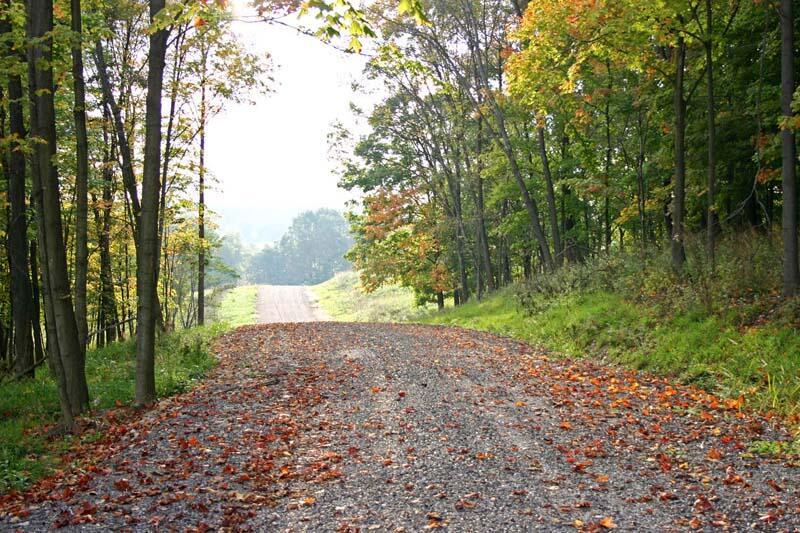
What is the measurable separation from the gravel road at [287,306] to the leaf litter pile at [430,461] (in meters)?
37.0

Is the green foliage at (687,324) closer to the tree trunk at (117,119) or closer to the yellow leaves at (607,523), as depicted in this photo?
the yellow leaves at (607,523)

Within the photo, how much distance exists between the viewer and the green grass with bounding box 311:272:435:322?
42.8 metres

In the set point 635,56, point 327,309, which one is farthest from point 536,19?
point 327,309

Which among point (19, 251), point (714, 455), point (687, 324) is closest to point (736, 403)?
point (714, 455)

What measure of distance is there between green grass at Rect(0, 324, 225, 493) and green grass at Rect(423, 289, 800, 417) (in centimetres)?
803

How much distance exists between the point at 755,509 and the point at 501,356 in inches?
305

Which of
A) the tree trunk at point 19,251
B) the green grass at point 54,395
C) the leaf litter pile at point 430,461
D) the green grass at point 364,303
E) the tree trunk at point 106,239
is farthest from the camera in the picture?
the green grass at point 364,303

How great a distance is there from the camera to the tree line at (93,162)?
812cm

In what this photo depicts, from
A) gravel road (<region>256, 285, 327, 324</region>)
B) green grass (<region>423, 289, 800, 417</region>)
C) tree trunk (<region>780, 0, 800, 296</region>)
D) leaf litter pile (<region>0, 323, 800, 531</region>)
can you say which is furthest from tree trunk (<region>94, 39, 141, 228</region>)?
gravel road (<region>256, 285, 327, 324</region>)

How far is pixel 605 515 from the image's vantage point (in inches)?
186

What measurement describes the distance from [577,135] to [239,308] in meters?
44.3

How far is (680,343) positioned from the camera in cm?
1005

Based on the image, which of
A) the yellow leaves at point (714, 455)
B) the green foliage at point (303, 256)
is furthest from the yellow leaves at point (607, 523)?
the green foliage at point (303, 256)

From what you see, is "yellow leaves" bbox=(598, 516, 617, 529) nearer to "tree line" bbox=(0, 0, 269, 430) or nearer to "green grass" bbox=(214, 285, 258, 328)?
"tree line" bbox=(0, 0, 269, 430)
